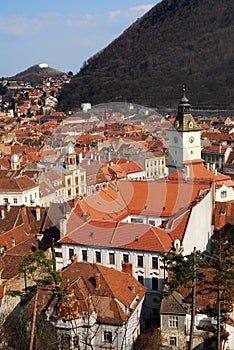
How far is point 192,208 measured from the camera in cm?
2819

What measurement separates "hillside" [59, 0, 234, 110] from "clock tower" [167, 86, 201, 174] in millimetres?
78633

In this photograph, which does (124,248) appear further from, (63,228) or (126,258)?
(63,228)

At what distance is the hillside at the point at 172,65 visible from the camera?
137 meters

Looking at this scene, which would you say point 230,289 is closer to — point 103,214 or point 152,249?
point 152,249

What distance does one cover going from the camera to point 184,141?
146ft

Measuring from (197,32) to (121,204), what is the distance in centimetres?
16140

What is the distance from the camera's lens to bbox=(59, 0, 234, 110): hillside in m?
137

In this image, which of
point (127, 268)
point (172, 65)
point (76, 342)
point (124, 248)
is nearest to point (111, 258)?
point (124, 248)

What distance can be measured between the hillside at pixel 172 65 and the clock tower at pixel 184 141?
78633 mm

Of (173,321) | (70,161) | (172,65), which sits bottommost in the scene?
(173,321)

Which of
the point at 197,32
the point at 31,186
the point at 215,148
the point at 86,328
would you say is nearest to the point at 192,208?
the point at 86,328

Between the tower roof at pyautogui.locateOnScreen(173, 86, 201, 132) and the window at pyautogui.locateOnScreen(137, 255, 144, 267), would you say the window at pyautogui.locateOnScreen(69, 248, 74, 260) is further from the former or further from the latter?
the tower roof at pyautogui.locateOnScreen(173, 86, 201, 132)

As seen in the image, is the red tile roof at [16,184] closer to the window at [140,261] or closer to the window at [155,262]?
the window at [140,261]

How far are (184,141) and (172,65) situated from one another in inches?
4912
